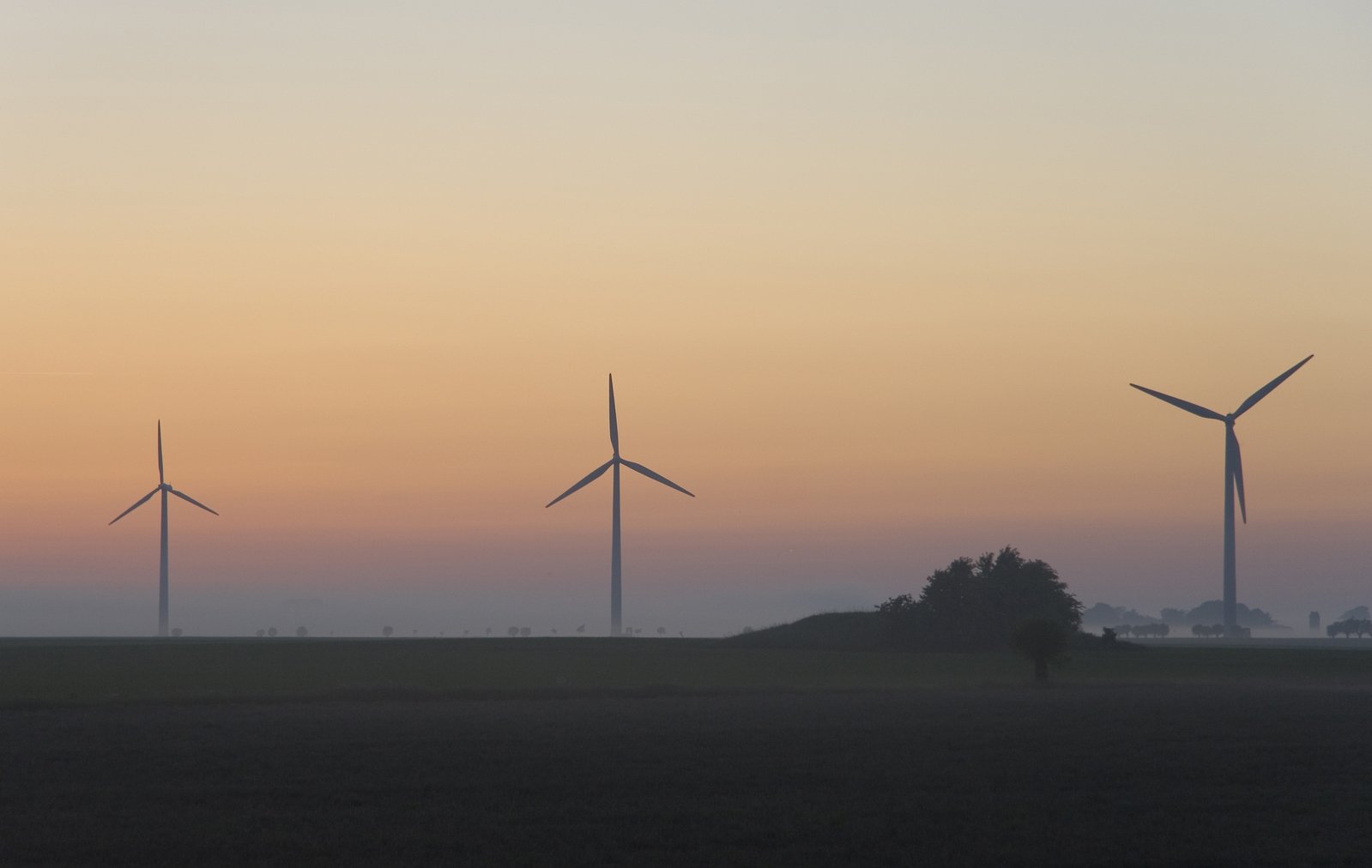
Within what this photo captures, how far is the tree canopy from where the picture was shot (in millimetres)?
112562

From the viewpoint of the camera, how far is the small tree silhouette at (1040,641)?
263 feet

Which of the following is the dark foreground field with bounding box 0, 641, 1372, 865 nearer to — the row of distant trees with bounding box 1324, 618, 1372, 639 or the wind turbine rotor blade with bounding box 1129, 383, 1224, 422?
the wind turbine rotor blade with bounding box 1129, 383, 1224, 422

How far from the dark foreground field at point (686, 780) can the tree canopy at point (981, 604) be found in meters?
47.7

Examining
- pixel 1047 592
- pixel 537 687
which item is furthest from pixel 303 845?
pixel 1047 592

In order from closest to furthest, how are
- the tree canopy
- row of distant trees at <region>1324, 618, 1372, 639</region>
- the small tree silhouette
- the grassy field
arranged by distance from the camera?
the grassy field
the small tree silhouette
the tree canopy
row of distant trees at <region>1324, 618, 1372, 639</region>

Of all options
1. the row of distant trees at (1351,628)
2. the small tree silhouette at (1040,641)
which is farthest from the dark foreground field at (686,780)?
the row of distant trees at (1351,628)

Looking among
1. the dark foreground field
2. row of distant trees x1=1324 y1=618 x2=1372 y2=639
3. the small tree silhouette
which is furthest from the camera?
row of distant trees x1=1324 y1=618 x2=1372 y2=639

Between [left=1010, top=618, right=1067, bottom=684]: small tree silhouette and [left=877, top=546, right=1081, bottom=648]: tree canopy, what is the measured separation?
29239mm

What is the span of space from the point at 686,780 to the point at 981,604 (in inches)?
3167

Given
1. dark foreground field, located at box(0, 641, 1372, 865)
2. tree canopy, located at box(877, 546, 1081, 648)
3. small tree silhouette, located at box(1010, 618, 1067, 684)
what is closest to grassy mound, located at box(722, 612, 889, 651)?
tree canopy, located at box(877, 546, 1081, 648)

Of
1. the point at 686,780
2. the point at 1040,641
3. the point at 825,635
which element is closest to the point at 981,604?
the point at 825,635

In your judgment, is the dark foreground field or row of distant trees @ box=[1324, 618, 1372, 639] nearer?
the dark foreground field

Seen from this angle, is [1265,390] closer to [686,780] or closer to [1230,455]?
[1230,455]

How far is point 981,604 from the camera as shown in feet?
375
